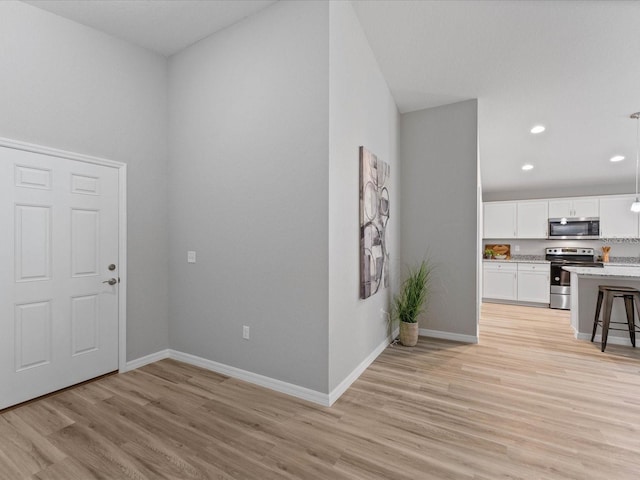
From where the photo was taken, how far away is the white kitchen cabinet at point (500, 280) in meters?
6.32

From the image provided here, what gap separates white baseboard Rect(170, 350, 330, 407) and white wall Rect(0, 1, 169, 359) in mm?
401

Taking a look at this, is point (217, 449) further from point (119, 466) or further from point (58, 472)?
point (58, 472)

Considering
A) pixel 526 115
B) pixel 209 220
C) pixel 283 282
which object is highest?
pixel 526 115

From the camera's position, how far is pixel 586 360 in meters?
3.33

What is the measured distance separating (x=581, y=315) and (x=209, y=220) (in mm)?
4773

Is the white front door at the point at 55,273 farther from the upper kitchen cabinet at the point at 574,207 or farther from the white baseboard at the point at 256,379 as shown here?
the upper kitchen cabinet at the point at 574,207

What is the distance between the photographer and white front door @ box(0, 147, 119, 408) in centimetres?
239

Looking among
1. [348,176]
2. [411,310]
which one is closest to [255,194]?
[348,176]

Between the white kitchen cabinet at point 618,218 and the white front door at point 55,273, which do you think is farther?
the white kitchen cabinet at point 618,218

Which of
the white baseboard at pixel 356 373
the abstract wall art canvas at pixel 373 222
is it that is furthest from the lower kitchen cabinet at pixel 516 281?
the abstract wall art canvas at pixel 373 222

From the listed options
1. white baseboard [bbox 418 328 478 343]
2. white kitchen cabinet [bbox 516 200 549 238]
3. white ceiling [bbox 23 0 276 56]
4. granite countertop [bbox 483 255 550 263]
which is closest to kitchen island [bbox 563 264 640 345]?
white baseboard [bbox 418 328 478 343]

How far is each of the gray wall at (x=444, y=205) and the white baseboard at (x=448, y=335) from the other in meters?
0.05

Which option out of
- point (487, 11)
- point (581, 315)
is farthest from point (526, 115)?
point (581, 315)

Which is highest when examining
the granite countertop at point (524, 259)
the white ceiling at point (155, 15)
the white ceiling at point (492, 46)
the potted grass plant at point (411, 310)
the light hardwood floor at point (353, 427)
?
the white ceiling at point (155, 15)
